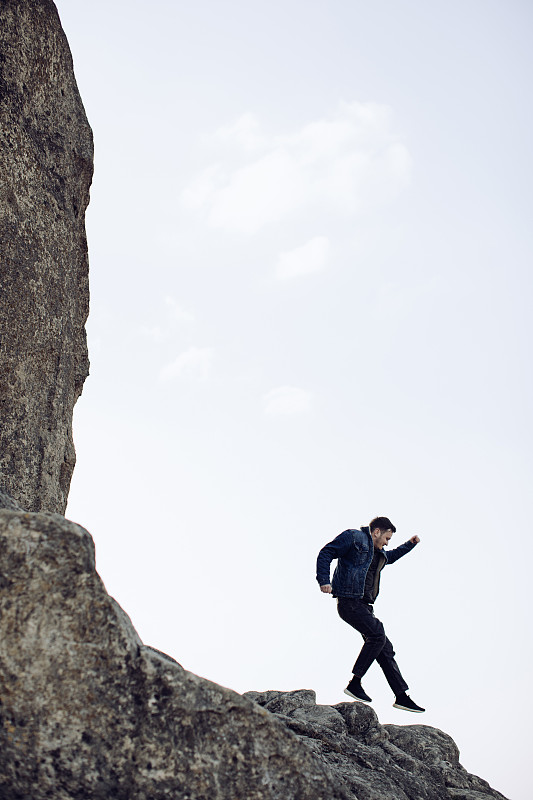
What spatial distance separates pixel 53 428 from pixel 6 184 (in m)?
2.34

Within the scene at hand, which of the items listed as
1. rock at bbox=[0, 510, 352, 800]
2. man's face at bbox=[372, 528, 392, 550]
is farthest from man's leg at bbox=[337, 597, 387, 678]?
rock at bbox=[0, 510, 352, 800]

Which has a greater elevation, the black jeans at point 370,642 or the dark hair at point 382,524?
the dark hair at point 382,524

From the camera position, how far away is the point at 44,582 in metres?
4.02

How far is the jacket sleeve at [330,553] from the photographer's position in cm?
805

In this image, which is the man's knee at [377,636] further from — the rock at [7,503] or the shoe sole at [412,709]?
the rock at [7,503]

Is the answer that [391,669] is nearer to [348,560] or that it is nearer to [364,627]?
[364,627]

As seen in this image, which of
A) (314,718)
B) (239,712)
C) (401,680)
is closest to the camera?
(239,712)

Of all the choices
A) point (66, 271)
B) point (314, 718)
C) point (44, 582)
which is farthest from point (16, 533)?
point (314, 718)

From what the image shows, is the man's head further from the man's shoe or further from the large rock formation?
the large rock formation

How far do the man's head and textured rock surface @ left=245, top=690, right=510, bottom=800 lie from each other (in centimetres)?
184

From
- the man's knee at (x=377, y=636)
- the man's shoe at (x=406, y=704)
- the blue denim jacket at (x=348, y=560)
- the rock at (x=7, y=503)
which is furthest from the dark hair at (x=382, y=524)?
the rock at (x=7, y=503)

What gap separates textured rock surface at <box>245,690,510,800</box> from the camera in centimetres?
623

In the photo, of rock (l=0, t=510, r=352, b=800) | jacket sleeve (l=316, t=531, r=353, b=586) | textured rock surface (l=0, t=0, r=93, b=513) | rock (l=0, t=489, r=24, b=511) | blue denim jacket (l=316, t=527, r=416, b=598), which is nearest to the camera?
rock (l=0, t=510, r=352, b=800)

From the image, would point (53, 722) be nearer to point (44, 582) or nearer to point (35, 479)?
point (44, 582)
